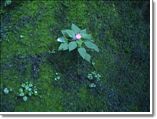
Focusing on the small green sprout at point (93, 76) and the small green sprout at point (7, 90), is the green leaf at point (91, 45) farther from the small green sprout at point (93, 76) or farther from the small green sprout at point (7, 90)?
the small green sprout at point (7, 90)

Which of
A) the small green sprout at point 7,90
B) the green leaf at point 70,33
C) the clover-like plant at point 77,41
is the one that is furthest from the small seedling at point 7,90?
the green leaf at point 70,33

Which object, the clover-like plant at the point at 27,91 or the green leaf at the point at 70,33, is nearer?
the clover-like plant at the point at 27,91

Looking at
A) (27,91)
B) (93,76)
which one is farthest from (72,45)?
(27,91)

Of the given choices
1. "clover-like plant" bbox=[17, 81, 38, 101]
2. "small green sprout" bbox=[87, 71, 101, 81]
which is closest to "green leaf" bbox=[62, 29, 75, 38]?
"small green sprout" bbox=[87, 71, 101, 81]

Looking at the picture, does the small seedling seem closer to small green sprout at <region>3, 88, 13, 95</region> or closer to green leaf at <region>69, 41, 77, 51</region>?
small green sprout at <region>3, 88, 13, 95</region>

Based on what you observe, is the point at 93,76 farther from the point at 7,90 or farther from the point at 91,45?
the point at 7,90

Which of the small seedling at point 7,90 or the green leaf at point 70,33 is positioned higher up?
the green leaf at point 70,33

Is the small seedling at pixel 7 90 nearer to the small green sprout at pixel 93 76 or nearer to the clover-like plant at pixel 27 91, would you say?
the clover-like plant at pixel 27 91

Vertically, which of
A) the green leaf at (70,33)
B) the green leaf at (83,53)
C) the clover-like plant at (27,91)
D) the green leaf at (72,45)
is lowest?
the clover-like plant at (27,91)
